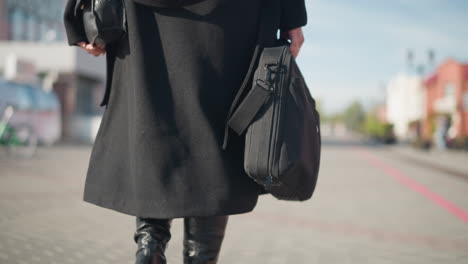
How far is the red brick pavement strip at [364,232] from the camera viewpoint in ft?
12.6

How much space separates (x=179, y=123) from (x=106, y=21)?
436 millimetres

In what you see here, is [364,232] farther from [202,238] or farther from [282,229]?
[202,238]

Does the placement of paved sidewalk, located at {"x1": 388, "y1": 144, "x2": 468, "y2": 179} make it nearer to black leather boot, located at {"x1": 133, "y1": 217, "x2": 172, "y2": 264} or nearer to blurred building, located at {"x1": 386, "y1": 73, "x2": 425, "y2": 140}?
black leather boot, located at {"x1": 133, "y1": 217, "x2": 172, "y2": 264}

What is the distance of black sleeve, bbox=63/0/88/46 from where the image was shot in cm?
175

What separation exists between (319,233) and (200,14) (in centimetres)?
302

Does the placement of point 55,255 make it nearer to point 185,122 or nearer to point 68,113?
point 185,122

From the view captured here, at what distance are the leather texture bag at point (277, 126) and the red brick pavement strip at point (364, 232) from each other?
2.67 metres

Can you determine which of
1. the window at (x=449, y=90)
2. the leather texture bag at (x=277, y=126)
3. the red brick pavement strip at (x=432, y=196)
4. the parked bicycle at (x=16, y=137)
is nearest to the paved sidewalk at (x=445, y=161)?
the red brick pavement strip at (x=432, y=196)

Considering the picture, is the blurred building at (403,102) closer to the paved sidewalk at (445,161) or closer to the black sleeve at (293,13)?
the paved sidewalk at (445,161)

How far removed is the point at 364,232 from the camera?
428 centimetres

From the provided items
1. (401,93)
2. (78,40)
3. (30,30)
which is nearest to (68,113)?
(30,30)

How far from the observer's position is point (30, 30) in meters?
33.9

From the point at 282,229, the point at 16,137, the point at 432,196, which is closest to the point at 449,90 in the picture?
the point at 432,196

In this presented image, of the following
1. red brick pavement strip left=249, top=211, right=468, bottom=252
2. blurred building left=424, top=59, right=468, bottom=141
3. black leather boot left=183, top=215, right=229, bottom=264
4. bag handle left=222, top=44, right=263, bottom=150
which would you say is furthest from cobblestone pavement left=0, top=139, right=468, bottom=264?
blurred building left=424, top=59, right=468, bottom=141
